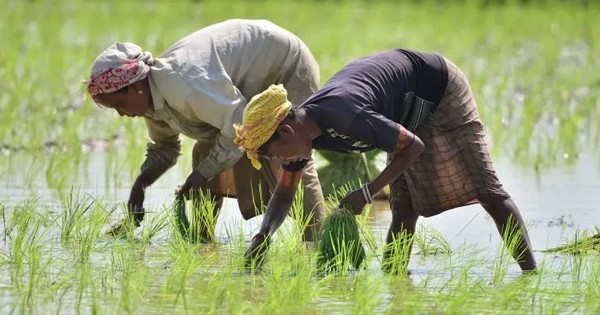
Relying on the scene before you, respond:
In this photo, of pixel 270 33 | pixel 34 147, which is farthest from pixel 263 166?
pixel 34 147

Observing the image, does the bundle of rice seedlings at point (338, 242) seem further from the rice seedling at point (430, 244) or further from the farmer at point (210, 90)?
the rice seedling at point (430, 244)

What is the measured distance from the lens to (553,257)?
604 centimetres

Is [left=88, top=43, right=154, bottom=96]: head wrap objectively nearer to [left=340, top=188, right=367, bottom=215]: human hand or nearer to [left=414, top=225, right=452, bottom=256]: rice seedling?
[left=340, top=188, right=367, bottom=215]: human hand

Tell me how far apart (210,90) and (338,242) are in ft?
3.25

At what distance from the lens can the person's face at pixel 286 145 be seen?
16.7ft

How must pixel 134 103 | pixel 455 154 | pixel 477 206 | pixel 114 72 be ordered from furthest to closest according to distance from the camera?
pixel 477 206
pixel 134 103
pixel 114 72
pixel 455 154

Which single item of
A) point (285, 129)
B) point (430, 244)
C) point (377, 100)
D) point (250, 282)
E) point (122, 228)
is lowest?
point (250, 282)

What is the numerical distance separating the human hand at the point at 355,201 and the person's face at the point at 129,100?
3.74ft

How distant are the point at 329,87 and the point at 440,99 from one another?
56 cm

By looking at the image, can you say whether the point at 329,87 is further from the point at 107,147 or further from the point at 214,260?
the point at 107,147

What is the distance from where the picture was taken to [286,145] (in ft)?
16.7

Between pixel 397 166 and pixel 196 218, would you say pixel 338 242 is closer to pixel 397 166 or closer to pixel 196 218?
pixel 397 166

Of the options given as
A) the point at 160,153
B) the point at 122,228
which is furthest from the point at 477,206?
the point at 122,228

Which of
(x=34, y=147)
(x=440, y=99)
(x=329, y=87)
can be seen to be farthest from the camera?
(x=34, y=147)
